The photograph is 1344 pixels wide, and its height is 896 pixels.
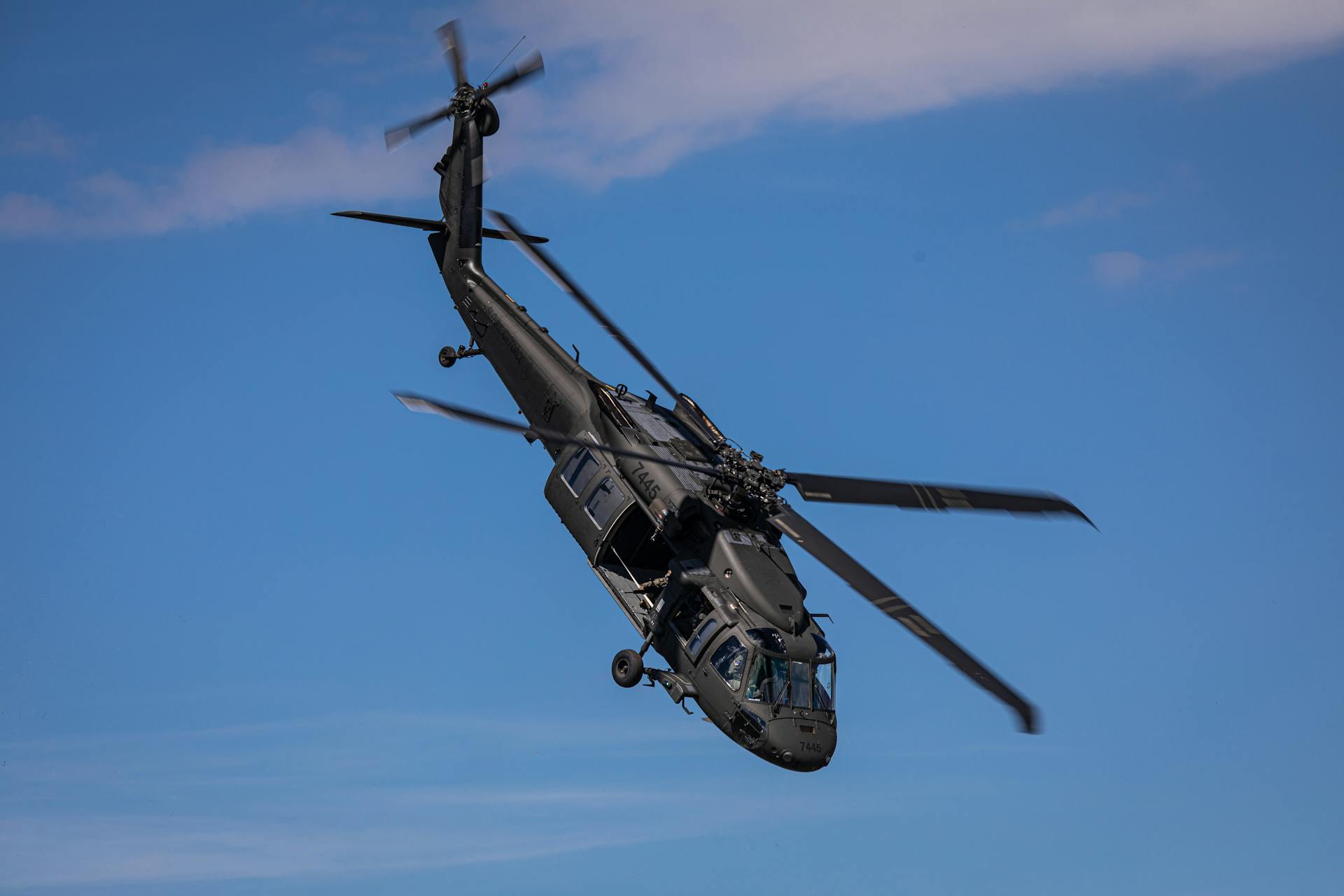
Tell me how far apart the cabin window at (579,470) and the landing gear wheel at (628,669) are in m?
5.38

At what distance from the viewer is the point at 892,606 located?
3434 centimetres

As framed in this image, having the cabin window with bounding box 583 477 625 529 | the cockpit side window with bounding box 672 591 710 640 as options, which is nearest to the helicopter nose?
the cockpit side window with bounding box 672 591 710 640

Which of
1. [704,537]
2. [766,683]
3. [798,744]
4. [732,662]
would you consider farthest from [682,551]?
[798,744]

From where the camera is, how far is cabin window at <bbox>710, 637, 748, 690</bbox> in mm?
35375

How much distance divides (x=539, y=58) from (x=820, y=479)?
1733 centimetres

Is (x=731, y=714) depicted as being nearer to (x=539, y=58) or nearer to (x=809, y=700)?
(x=809, y=700)

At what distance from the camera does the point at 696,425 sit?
39.9 meters

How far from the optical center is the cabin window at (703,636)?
3625cm

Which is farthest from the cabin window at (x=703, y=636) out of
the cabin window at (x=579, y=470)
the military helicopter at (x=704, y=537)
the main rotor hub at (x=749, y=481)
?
the cabin window at (x=579, y=470)

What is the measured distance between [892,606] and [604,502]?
343 inches

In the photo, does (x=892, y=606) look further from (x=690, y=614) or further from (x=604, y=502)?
(x=604, y=502)

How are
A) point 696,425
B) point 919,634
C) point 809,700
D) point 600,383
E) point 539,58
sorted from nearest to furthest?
point 919,634 → point 809,700 → point 696,425 → point 600,383 → point 539,58

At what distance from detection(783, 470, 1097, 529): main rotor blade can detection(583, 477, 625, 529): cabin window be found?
4851 millimetres

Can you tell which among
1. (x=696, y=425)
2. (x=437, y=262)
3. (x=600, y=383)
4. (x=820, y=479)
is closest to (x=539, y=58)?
(x=437, y=262)
